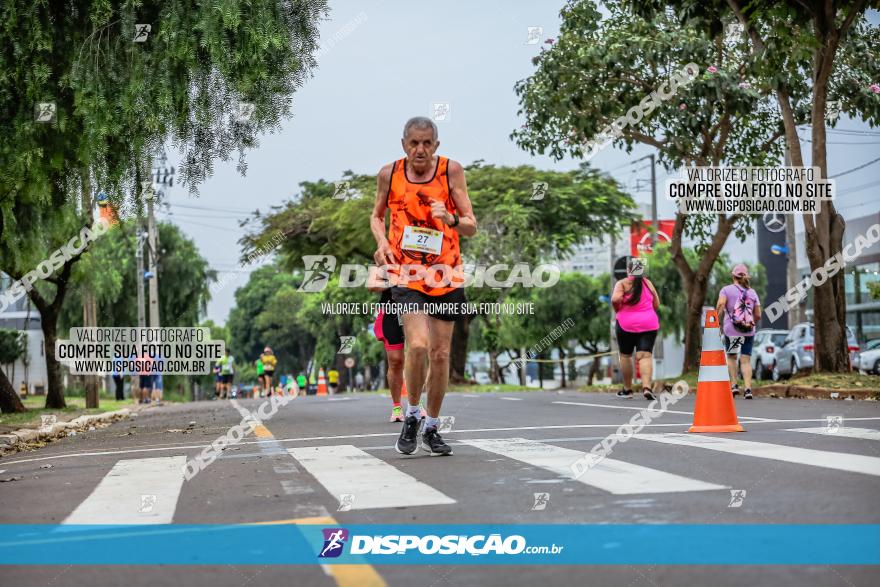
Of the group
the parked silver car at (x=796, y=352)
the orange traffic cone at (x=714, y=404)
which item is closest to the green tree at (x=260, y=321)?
the parked silver car at (x=796, y=352)

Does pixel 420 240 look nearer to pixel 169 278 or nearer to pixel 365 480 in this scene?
pixel 365 480

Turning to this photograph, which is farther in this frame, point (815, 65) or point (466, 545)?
point (815, 65)

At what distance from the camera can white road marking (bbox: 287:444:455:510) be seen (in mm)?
5279

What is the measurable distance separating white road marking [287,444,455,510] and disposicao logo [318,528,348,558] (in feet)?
1.95

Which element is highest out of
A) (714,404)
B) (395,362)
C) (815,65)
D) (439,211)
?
(815,65)

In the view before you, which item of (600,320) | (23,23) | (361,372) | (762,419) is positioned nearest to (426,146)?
(762,419)

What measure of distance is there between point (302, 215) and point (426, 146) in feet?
103

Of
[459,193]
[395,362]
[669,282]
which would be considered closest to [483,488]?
[459,193]

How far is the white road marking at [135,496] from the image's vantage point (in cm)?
520

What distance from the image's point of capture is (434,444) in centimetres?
762

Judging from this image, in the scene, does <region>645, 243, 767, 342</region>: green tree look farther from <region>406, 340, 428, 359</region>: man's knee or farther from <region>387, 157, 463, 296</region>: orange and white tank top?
<region>406, 340, 428, 359</region>: man's knee

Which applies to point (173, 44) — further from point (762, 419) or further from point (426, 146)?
point (762, 419)

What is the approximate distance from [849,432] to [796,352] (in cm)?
2139

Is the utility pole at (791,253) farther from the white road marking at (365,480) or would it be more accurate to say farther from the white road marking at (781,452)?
the white road marking at (365,480)
